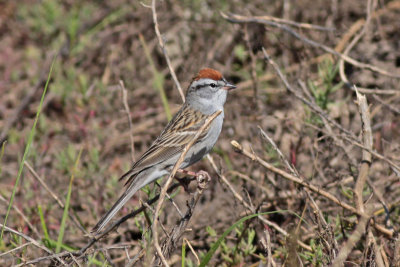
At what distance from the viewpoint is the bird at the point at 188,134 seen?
4129 millimetres

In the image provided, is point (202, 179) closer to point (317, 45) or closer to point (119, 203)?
point (119, 203)

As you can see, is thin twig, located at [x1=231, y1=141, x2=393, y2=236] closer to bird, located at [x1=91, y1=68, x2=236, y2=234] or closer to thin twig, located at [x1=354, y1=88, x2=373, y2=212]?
thin twig, located at [x1=354, y1=88, x2=373, y2=212]

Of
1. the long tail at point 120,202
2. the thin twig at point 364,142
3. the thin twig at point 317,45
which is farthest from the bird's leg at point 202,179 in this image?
Result: the thin twig at point 317,45

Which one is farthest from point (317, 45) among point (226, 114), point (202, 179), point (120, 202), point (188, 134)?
point (120, 202)

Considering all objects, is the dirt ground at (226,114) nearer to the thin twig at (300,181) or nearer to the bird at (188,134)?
the thin twig at (300,181)

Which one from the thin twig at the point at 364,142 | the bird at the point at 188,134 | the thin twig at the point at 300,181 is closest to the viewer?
the thin twig at the point at 300,181

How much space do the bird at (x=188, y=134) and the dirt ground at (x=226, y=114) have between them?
15cm

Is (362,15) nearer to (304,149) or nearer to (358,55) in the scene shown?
(358,55)

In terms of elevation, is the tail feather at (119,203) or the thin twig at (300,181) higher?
the thin twig at (300,181)

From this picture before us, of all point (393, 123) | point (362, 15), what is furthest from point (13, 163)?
point (362, 15)

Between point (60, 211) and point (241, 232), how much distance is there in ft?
5.91

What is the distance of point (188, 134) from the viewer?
4520 millimetres

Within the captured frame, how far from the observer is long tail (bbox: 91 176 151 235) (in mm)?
3641

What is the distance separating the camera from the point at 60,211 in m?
5.05
